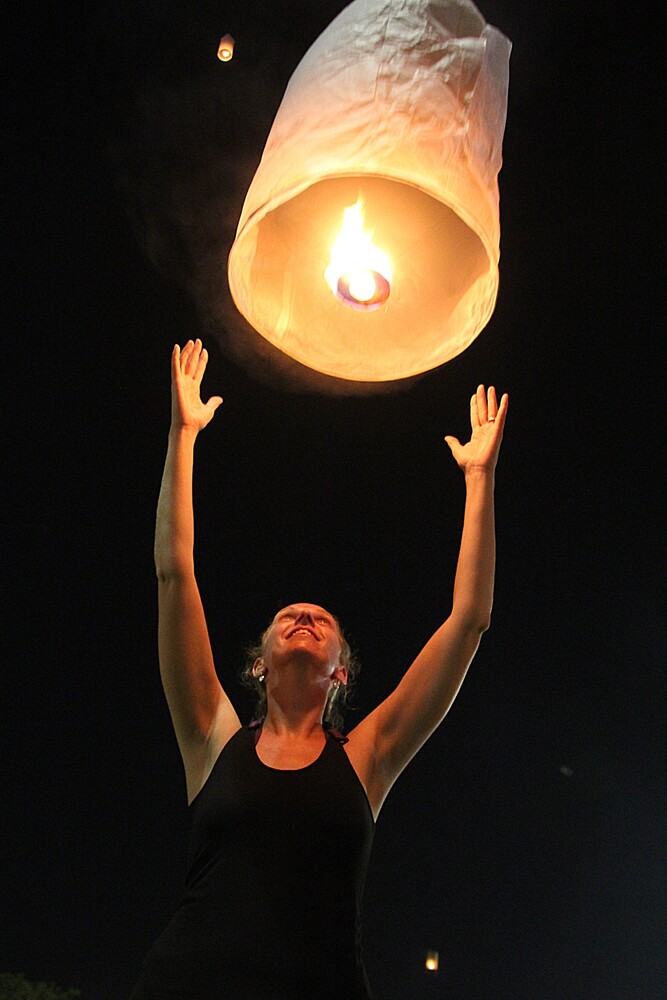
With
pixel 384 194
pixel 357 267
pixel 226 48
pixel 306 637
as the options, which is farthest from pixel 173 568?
pixel 226 48

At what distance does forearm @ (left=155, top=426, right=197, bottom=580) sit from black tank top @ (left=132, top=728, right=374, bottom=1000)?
392mm

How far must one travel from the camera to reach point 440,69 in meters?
1.57

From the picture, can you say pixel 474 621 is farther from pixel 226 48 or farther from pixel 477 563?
pixel 226 48

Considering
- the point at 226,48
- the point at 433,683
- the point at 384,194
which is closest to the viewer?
the point at 384,194

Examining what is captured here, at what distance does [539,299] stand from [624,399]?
585 mm

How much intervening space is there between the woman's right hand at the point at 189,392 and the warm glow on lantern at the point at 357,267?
17.8 inches

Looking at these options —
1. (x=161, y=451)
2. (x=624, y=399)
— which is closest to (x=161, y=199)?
(x=161, y=451)

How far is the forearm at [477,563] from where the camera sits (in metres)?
1.77

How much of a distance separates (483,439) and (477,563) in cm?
34

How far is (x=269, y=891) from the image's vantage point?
1.39 m

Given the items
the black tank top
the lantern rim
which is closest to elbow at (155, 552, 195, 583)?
the black tank top

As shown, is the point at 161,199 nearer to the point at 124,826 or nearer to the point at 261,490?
the point at 261,490

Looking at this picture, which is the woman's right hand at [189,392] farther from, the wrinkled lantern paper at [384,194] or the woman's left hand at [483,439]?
the woman's left hand at [483,439]

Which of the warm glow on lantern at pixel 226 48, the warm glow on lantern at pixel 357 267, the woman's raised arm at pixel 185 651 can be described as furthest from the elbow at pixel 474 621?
the warm glow on lantern at pixel 226 48
